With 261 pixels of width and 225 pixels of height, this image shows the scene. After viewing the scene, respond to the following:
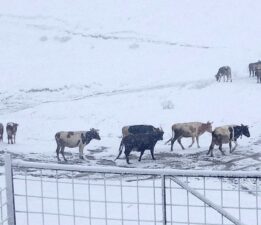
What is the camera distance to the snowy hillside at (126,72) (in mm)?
19828

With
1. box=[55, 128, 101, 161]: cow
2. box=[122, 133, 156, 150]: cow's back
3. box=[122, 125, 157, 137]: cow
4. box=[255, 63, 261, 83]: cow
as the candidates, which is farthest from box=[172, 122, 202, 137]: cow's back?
box=[255, 63, 261, 83]: cow

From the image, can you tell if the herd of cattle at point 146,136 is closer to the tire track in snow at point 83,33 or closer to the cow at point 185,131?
the cow at point 185,131

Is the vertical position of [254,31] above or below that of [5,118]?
above

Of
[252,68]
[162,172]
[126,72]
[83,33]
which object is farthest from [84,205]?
[83,33]

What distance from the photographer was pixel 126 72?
3231 centimetres

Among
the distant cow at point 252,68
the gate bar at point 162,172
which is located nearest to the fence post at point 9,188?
the gate bar at point 162,172

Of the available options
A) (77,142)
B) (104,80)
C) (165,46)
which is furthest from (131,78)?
(77,142)

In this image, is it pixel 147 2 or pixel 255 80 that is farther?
pixel 147 2

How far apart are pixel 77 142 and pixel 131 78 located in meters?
13.7

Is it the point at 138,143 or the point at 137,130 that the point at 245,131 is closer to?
the point at 137,130

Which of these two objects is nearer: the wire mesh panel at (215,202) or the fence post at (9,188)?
the fence post at (9,188)

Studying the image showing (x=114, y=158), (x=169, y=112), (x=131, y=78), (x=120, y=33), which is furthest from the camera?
(x=120, y=33)

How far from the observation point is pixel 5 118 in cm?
2441

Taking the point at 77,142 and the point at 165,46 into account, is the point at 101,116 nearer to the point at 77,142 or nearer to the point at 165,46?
the point at 77,142
